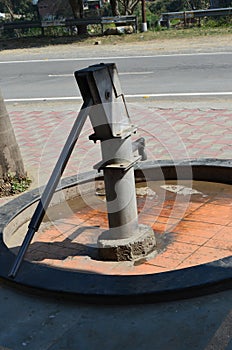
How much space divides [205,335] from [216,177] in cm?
249

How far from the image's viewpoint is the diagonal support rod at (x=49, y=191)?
11.5 feet

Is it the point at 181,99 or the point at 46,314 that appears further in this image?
the point at 181,99

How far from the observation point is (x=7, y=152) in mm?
6168

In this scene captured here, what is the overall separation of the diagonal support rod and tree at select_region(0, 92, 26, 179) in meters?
2.62

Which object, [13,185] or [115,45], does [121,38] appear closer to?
[115,45]

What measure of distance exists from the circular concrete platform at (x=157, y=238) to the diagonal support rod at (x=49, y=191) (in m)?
0.13

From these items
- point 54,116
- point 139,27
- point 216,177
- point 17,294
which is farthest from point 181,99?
point 139,27

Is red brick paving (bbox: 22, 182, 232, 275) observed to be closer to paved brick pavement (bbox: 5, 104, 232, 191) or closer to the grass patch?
paved brick pavement (bbox: 5, 104, 232, 191)

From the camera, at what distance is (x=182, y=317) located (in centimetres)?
308

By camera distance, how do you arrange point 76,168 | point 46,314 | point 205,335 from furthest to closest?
1. point 76,168
2. point 46,314
3. point 205,335

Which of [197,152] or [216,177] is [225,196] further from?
[197,152]

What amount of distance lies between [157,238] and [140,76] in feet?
32.6

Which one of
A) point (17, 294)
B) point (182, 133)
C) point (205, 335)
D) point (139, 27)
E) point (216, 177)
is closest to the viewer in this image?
point (205, 335)

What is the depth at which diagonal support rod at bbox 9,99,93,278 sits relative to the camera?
11.5 ft
